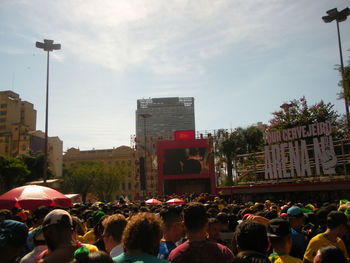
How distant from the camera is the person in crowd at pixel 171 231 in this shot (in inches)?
184

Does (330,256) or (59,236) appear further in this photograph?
(59,236)

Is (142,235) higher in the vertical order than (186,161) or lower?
lower

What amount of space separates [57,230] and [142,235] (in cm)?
90

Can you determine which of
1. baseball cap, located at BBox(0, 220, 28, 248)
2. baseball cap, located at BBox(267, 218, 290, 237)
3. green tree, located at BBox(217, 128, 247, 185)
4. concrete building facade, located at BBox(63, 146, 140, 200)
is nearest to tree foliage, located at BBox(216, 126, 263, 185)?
green tree, located at BBox(217, 128, 247, 185)

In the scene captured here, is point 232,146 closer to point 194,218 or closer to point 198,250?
point 194,218

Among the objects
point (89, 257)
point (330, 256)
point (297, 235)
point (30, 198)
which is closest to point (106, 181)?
point (30, 198)

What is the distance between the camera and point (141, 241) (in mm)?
3104

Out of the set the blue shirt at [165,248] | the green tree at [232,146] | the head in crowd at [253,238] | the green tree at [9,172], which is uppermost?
the green tree at [232,146]

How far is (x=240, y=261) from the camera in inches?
107

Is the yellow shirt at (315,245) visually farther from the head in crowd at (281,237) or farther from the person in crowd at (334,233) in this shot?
the head in crowd at (281,237)

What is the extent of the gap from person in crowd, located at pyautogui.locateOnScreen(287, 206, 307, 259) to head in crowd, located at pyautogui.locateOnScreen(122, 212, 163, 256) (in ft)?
8.01

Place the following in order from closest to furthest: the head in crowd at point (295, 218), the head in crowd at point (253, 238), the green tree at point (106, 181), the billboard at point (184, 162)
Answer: the head in crowd at point (253, 238), the head in crowd at point (295, 218), the billboard at point (184, 162), the green tree at point (106, 181)

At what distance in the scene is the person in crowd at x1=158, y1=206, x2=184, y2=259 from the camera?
15.3 feet

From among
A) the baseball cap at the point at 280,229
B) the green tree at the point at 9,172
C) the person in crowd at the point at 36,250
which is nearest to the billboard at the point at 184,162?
the green tree at the point at 9,172
